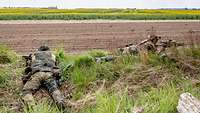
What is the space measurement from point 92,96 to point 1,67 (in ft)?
9.05

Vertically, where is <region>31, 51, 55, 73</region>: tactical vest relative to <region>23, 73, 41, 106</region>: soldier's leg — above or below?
above

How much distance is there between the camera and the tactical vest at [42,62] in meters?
7.75

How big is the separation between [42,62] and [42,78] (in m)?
0.64

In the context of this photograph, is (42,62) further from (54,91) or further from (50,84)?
(54,91)

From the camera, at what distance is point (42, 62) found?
8.00m

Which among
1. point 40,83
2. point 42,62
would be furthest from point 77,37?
point 40,83

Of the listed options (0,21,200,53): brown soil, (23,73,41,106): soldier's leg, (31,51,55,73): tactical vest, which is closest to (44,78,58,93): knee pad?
(23,73,41,106): soldier's leg

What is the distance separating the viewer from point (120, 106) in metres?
5.16

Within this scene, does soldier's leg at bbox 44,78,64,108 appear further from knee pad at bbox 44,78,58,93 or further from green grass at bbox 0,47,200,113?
green grass at bbox 0,47,200,113

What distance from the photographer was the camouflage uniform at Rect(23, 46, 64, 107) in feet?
22.5

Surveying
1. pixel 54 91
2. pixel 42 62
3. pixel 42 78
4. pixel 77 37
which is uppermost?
pixel 42 62

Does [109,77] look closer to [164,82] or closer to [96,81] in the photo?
[96,81]

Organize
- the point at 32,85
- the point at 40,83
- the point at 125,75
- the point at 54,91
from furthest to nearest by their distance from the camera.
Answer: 1. the point at 125,75
2. the point at 40,83
3. the point at 32,85
4. the point at 54,91

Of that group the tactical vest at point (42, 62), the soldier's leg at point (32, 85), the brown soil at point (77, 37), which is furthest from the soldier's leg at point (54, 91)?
the brown soil at point (77, 37)
